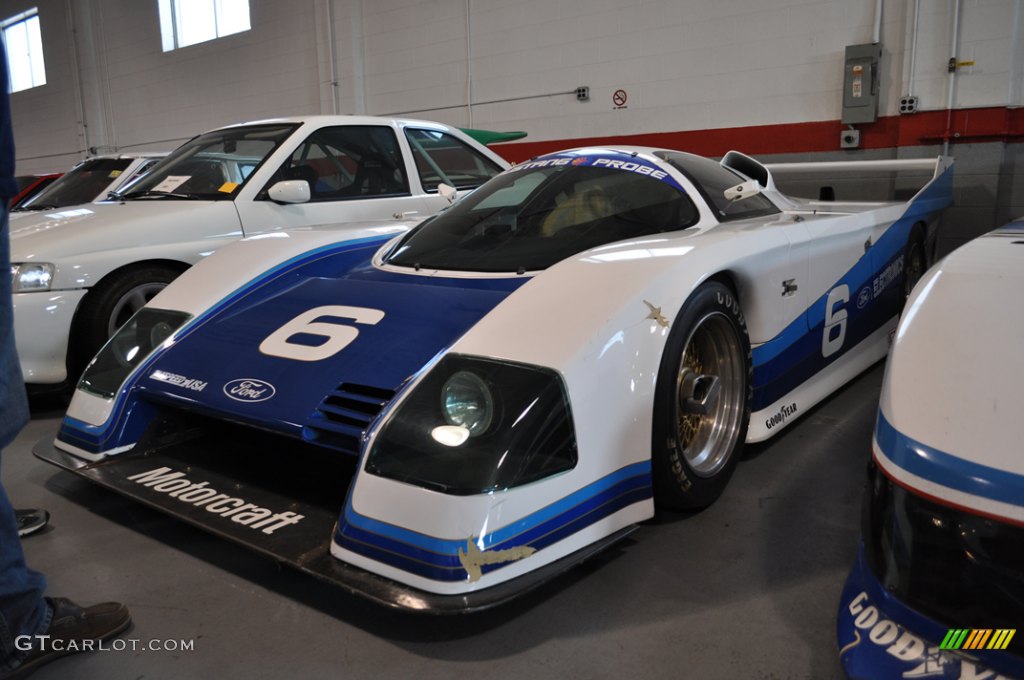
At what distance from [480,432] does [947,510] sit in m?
0.82

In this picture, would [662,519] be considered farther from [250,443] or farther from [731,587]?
[250,443]

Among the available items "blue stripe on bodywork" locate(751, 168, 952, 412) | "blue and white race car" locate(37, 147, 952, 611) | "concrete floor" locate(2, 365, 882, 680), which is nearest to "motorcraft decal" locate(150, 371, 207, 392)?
"blue and white race car" locate(37, 147, 952, 611)

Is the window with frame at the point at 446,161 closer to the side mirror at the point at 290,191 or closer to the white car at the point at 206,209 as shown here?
the white car at the point at 206,209

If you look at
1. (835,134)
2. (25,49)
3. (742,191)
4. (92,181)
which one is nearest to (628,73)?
(835,134)

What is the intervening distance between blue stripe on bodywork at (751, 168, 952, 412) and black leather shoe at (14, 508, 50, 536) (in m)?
2.02

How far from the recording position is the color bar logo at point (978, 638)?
3.65 ft

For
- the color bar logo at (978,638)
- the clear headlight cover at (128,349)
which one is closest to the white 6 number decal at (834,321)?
the color bar logo at (978,638)

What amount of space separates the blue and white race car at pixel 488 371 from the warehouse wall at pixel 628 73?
303cm

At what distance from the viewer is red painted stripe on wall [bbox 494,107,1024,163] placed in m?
5.21

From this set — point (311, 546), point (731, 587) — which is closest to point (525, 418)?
point (311, 546)

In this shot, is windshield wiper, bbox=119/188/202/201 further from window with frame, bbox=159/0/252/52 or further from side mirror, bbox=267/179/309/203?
window with frame, bbox=159/0/252/52

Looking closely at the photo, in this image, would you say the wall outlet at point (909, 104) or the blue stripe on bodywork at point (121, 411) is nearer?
the blue stripe on bodywork at point (121, 411)

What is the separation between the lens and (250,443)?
2213mm

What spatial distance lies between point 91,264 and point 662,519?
2543 mm
